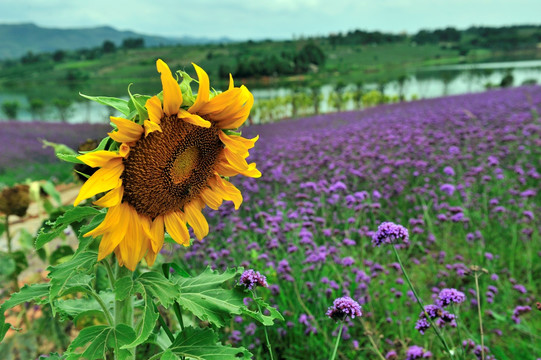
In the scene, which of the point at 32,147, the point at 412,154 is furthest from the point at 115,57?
the point at 412,154

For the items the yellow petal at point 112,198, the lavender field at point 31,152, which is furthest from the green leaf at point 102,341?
the lavender field at point 31,152

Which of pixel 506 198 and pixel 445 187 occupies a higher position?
pixel 445 187

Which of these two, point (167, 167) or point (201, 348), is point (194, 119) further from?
point (201, 348)

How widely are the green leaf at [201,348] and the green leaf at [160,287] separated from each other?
205 mm

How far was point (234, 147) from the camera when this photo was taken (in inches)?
46.8

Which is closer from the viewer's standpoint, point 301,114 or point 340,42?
point 301,114

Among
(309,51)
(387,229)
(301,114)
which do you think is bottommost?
(301,114)

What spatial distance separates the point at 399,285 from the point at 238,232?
1.57 meters

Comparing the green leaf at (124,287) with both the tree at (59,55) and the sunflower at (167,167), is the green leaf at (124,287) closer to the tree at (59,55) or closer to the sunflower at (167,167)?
the sunflower at (167,167)

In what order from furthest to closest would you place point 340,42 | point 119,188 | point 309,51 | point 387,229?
1. point 340,42
2. point 309,51
3. point 387,229
4. point 119,188

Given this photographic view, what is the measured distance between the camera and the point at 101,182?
3.26ft

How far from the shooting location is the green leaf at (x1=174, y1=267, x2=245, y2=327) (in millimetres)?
1181

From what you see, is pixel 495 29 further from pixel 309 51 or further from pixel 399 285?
pixel 399 285

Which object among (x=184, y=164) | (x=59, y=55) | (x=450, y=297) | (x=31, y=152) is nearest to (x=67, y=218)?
(x=184, y=164)
